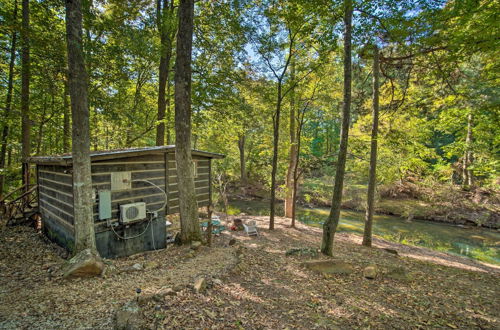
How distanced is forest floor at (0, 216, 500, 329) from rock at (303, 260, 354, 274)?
0.41 feet

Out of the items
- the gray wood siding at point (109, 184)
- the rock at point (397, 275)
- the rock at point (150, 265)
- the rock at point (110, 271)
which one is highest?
the gray wood siding at point (109, 184)

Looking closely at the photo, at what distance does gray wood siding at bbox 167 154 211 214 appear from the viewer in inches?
290

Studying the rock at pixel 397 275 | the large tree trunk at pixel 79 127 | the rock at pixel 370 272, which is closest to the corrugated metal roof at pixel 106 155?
the large tree trunk at pixel 79 127

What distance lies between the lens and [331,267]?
5062 mm

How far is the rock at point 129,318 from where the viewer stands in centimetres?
245

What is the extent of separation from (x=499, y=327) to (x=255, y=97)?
9500 millimetres

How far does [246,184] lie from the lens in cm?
2258

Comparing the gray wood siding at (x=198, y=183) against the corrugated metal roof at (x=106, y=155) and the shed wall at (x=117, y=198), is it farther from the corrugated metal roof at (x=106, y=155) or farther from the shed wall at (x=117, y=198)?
the corrugated metal roof at (x=106, y=155)

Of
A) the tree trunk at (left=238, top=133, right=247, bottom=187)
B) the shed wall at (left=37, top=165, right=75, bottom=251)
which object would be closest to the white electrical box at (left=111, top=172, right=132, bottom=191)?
the shed wall at (left=37, top=165, right=75, bottom=251)

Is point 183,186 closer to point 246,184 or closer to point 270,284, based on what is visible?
point 270,284

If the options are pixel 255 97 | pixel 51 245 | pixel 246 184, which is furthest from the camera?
pixel 246 184

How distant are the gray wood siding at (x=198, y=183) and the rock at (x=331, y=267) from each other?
467 cm

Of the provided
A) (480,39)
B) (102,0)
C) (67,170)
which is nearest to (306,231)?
(480,39)

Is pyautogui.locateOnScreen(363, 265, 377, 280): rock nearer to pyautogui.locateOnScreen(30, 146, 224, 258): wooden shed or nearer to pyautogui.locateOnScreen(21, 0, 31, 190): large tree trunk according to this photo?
pyautogui.locateOnScreen(30, 146, 224, 258): wooden shed
